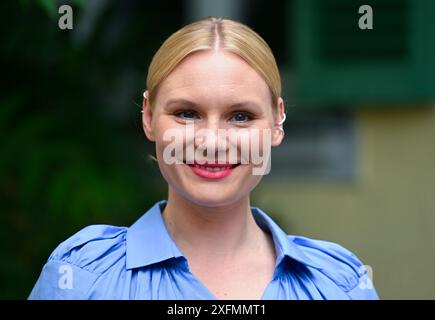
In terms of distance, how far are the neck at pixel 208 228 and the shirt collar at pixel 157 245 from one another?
28mm

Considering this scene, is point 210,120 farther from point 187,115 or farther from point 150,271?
point 150,271

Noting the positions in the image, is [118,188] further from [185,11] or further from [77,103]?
[185,11]

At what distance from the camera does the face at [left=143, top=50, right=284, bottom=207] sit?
1.57m

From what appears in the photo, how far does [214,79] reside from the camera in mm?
1570

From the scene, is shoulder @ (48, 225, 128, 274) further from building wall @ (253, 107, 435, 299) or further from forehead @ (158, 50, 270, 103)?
building wall @ (253, 107, 435, 299)

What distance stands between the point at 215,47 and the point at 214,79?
0.20ft

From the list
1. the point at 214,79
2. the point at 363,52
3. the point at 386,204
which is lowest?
the point at 386,204

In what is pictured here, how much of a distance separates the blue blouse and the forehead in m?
0.25

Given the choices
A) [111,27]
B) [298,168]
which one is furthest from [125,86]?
[298,168]

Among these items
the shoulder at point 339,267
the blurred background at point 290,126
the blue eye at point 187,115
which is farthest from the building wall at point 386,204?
the blue eye at point 187,115

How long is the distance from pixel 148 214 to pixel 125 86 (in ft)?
7.63

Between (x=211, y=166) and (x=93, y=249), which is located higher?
(x=211, y=166)

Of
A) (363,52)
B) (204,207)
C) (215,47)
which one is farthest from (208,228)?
(363,52)

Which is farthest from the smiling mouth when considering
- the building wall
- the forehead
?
the building wall
